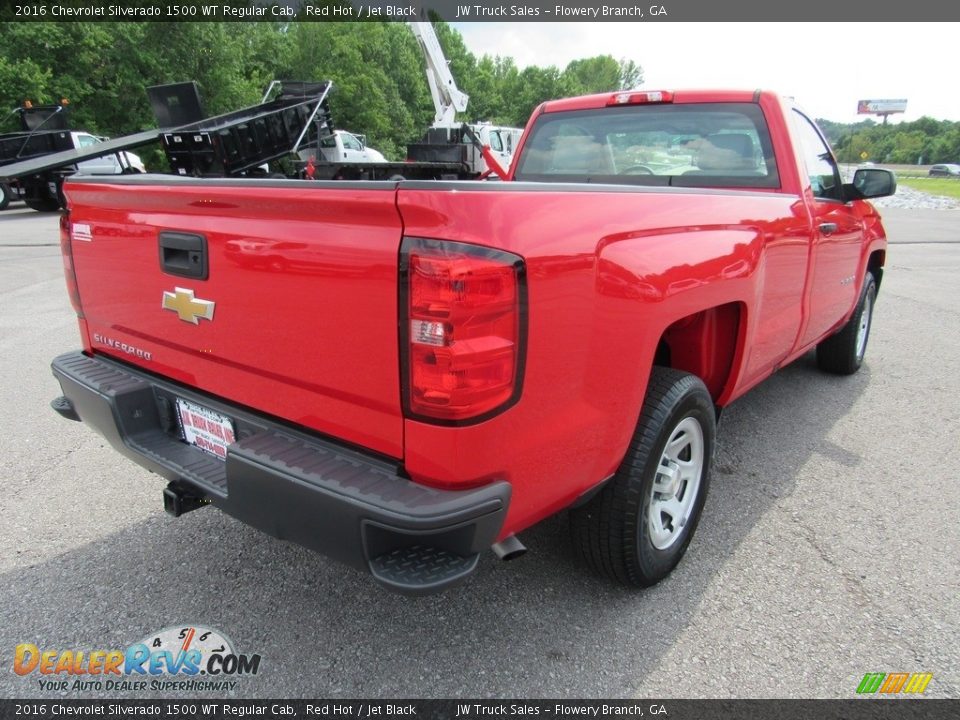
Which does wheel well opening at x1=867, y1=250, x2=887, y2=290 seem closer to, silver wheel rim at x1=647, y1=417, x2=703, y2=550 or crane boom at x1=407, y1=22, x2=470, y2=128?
silver wheel rim at x1=647, y1=417, x2=703, y2=550

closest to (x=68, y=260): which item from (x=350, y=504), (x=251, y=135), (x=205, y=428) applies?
(x=205, y=428)

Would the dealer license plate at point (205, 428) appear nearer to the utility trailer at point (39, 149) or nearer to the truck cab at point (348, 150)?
the truck cab at point (348, 150)

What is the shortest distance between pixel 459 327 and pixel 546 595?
1370mm

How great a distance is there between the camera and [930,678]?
2059mm

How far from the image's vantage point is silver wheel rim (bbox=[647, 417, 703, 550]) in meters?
2.45

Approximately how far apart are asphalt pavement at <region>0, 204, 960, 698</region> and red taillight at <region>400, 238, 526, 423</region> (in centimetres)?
105

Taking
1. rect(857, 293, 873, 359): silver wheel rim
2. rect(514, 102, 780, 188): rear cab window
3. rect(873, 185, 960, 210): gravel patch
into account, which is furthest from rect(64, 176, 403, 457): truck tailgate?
rect(873, 185, 960, 210): gravel patch

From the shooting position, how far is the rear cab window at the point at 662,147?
332 centimetres

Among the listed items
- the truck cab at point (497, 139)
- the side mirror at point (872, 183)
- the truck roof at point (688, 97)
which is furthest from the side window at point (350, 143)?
the side mirror at point (872, 183)

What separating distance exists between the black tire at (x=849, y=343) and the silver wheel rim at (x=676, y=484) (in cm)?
285

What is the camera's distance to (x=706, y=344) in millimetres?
2705

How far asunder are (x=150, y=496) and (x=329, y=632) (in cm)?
139

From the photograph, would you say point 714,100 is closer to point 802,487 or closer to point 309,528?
point 802,487

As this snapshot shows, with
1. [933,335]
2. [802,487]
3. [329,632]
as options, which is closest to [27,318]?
[329,632]
